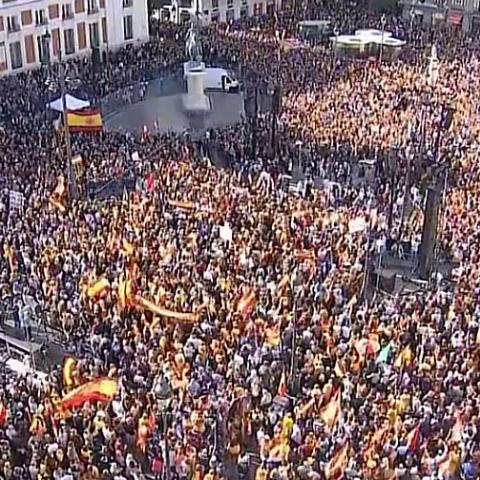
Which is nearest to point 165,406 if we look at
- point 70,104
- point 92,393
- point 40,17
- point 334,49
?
point 92,393

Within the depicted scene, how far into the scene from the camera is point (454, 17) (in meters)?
52.5

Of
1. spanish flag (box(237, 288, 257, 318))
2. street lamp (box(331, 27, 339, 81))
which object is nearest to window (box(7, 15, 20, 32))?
street lamp (box(331, 27, 339, 81))

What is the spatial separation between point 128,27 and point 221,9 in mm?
8438

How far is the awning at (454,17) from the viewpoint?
51.9m

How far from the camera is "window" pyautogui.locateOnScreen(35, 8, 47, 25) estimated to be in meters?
45.2

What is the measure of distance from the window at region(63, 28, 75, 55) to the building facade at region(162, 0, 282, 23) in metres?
8.56

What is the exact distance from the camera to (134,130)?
3816 cm

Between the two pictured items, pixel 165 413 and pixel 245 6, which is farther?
pixel 245 6

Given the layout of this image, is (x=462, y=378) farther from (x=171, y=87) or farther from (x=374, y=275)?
(x=171, y=87)

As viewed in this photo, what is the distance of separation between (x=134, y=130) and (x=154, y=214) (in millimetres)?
12701

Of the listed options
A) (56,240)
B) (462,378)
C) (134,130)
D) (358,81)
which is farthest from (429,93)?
(462,378)

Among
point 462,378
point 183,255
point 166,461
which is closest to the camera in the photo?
point 166,461

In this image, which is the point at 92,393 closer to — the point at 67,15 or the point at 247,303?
the point at 247,303

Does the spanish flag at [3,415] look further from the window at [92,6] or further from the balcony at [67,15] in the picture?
the window at [92,6]
